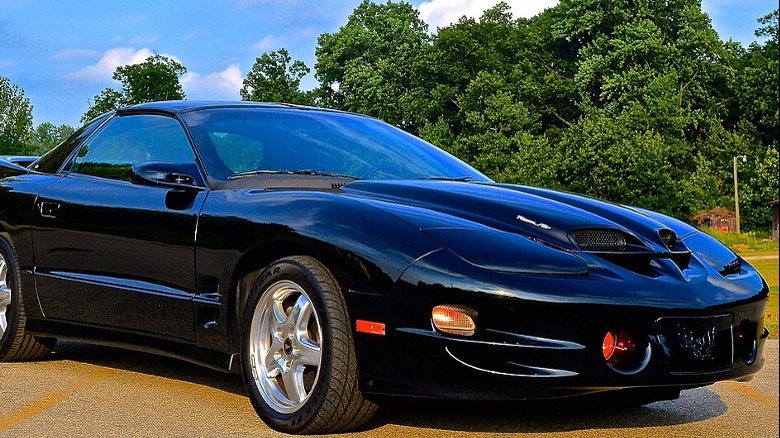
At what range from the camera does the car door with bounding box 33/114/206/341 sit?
17.6ft

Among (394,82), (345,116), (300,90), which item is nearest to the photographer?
(345,116)

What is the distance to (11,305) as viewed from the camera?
21.5ft

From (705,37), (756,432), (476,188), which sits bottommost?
(756,432)

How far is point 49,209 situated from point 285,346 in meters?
2.07

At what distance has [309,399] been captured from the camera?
14.9ft

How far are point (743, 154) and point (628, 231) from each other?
74.6m

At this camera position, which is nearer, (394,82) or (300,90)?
(394,82)

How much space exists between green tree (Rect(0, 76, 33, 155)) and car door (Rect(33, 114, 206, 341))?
106 feet

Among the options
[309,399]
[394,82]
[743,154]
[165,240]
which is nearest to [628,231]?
[309,399]

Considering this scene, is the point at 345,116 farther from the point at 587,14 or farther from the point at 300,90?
the point at 300,90

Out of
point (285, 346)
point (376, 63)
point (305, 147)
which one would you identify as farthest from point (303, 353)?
point (376, 63)

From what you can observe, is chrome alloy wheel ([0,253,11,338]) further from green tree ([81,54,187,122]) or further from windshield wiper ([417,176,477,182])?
green tree ([81,54,187,122])

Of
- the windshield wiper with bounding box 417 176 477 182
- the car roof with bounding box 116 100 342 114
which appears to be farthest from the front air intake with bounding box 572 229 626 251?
the car roof with bounding box 116 100 342 114

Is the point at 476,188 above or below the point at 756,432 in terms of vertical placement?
above
